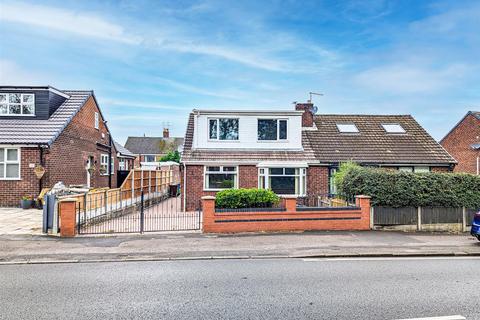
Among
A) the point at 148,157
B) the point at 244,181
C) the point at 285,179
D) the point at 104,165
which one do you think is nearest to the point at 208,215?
the point at 244,181

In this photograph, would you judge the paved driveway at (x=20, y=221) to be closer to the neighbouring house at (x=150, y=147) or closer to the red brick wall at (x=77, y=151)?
the red brick wall at (x=77, y=151)

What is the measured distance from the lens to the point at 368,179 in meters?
12.9

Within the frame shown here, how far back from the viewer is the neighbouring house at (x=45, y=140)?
17.9 m

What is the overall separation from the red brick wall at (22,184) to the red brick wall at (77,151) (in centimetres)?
66

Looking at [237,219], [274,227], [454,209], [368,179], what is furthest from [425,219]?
[237,219]

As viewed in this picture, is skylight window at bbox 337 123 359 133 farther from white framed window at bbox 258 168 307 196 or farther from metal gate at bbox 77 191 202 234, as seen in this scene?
metal gate at bbox 77 191 202 234

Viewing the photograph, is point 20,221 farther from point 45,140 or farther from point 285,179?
point 285,179

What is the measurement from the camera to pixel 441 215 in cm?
1280

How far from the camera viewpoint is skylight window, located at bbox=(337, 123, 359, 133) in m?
21.8

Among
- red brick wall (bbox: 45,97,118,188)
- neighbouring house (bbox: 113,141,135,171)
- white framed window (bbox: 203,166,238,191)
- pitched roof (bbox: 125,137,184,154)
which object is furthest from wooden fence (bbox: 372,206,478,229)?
pitched roof (bbox: 125,137,184,154)

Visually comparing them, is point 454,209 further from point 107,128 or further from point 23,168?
point 107,128

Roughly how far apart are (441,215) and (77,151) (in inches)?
790

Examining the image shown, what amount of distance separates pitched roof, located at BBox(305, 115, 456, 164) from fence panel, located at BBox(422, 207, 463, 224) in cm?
659

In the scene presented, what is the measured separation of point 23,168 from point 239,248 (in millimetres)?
14187
